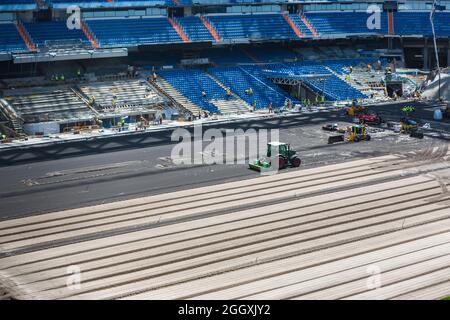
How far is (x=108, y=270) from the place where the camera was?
29.7 metres

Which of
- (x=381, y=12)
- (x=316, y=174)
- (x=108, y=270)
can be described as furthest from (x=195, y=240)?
(x=381, y=12)

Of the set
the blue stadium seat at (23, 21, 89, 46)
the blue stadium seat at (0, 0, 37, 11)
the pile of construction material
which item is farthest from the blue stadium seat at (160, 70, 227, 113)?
the pile of construction material

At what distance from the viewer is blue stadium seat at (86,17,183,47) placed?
71.2m

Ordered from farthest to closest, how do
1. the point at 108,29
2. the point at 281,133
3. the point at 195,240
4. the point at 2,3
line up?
the point at 108,29
the point at 2,3
the point at 281,133
the point at 195,240

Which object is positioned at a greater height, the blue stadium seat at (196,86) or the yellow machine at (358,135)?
the blue stadium seat at (196,86)

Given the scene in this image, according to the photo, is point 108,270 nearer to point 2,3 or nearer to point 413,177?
point 413,177

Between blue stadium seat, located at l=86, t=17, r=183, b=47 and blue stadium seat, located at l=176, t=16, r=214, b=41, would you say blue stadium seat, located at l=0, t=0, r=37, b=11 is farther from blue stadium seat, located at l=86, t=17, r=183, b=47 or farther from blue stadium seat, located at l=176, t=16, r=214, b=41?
blue stadium seat, located at l=176, t=16, r=214, b=41

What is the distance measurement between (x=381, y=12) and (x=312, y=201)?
5718 centimetres

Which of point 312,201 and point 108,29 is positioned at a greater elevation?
point 108,29

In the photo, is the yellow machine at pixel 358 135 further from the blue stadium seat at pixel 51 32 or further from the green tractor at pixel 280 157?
the blue stadium seat at pixel 51 32

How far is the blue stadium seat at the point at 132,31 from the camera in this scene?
71250 mm

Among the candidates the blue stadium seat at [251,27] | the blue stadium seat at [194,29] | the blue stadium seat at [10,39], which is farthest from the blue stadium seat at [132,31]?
the blue stadium seat at [10,39]

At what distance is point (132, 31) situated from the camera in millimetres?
73000

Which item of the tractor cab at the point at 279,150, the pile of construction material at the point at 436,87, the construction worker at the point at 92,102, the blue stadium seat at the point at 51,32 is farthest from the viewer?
the pile of construction material at the point at 436,87
